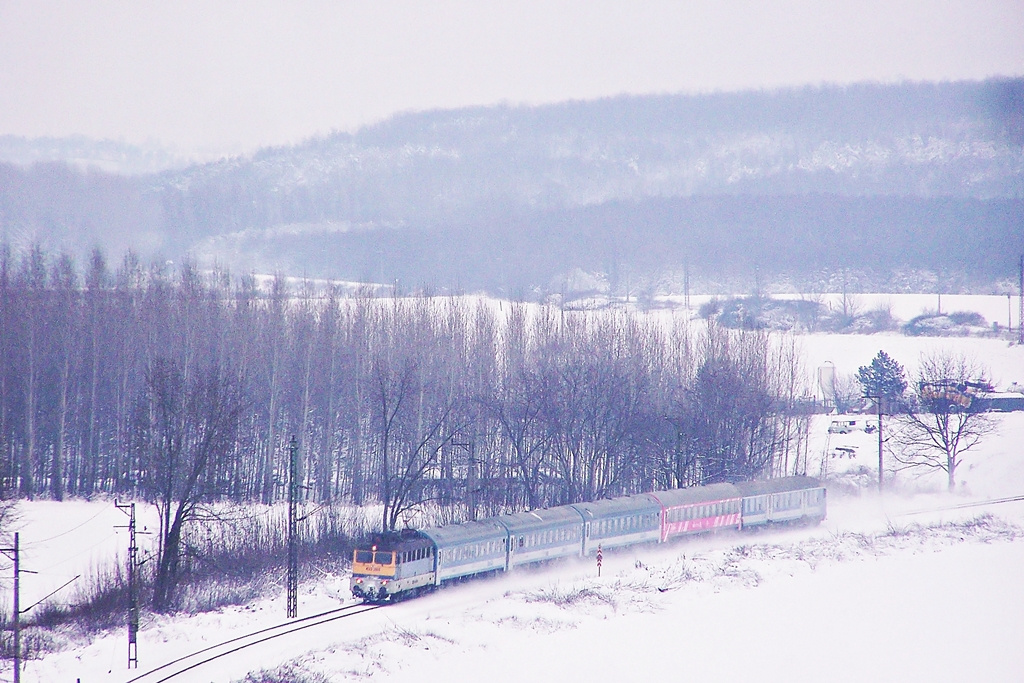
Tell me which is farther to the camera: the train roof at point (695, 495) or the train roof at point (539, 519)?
the train roof at point (695, 495)

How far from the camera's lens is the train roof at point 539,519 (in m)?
35.9

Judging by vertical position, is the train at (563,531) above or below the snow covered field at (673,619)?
above

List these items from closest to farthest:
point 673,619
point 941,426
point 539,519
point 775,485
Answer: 1. point 673,619
2. point 539,519
3. point 775,485
4. point 941,426

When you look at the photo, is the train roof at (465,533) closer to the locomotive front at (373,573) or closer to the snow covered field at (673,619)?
the snow covered field at (673,619)

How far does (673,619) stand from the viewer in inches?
1251

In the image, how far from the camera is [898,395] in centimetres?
7312

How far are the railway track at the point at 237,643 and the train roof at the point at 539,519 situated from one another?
6.08 meters

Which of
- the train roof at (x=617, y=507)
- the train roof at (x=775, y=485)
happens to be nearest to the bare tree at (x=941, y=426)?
the train roof at (x=775, y=485)

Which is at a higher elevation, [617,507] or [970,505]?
[617,507]

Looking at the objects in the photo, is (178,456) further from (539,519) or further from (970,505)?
(970,505)

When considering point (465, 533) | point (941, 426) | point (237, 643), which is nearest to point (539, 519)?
point (465, 533)

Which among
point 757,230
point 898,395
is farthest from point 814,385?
point 757,230

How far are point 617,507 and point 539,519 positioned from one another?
4.05 metres

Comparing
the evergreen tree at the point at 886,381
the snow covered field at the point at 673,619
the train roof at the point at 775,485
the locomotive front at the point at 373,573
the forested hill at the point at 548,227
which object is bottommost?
the snow covered field at the point at 673,619
